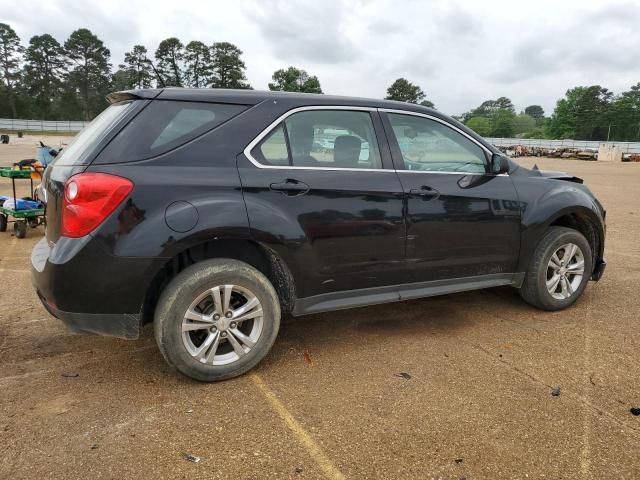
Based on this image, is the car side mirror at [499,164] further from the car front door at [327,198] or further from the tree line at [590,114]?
the tree line at [590,114]

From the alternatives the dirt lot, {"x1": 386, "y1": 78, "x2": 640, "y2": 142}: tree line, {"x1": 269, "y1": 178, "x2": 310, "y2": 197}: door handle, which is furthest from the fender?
{"x1": 386, "y1": 78, "x2": 640, "y2": 142}: tree line

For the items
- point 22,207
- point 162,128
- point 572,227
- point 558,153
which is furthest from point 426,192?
point 558,153

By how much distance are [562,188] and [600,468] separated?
8.50 ft

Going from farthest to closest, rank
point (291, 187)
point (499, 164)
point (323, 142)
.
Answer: point (499, 164)
point (323, 142)
point (291, 187)

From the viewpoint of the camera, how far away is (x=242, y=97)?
319 cm

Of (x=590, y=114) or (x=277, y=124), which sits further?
(x=590, y=114)

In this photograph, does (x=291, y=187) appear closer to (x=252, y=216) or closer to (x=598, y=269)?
(x=252, y=216)

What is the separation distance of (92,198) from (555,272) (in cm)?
367

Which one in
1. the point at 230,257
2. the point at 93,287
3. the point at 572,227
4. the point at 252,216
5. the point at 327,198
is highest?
the point at 327,198

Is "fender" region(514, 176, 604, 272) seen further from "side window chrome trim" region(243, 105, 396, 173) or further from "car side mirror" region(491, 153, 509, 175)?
"side window chrome trim" region(243, 105, 396, 173)

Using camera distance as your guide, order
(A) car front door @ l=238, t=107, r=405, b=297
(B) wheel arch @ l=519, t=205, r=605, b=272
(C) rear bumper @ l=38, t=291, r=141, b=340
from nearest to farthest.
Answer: (C) rear bumper @ l=38, t=291, r=141, b=340, (A) car front door @ l=238, t=107, r=405, b=297, (B) wheel arch @ l=519, t=205, r=605, b=272

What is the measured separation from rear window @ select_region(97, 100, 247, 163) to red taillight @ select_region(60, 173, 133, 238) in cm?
14

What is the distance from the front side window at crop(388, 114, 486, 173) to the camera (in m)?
3.64

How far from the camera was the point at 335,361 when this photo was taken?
341cm
